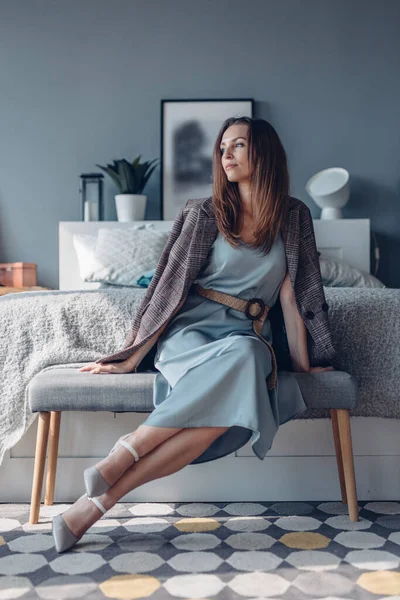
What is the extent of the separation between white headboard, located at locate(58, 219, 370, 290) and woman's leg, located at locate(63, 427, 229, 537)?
2315 mm

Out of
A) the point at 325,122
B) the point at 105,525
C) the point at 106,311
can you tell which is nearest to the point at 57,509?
the point at 105,525

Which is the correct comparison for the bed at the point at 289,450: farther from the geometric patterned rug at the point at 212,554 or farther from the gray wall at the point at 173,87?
the gray wall at the point at 173,87

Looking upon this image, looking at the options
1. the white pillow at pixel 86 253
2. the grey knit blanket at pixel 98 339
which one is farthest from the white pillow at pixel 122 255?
the grey knit blanket at pixel 98 339

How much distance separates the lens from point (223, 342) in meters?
1.90

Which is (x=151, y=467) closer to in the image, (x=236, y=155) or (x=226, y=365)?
(x=226, y=365)

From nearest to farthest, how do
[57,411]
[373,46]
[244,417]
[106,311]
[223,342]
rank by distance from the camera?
1. [244,417]
2. [223,342]
3. [57,411]
4. [106,311]
5. [373,46]

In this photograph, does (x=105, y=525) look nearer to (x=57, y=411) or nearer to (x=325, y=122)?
(x=57, y=411)

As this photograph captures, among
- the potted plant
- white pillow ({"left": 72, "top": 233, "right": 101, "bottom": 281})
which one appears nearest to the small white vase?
the potted plant

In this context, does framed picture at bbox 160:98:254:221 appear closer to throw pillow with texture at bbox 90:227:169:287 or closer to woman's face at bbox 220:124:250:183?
throw pillow with texture at bbox 90:227:169:287

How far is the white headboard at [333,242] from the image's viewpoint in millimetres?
4031

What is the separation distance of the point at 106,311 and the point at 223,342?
1.71ft

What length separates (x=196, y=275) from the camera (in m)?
2.07

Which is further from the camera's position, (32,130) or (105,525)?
(32,130)

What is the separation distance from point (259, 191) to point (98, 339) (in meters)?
0.67
